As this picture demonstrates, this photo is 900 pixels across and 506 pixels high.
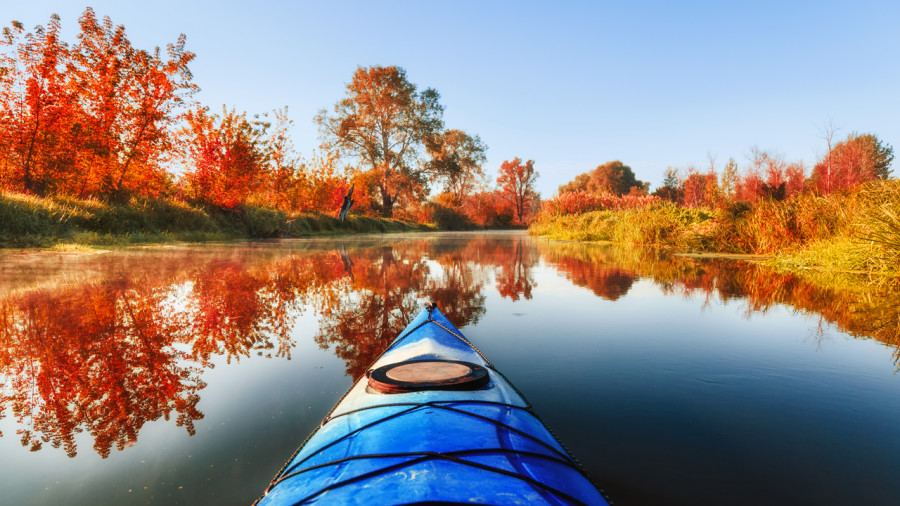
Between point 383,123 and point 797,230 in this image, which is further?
point 383,123

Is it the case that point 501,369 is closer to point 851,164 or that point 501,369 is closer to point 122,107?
point 122,107

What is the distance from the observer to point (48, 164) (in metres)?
9.78

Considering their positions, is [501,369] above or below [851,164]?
below

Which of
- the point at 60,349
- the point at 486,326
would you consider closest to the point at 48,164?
the point at 60,349

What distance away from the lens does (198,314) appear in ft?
10.9

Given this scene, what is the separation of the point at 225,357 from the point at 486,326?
1.83m

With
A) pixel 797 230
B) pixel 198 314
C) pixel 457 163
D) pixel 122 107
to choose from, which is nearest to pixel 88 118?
pixel 122 107

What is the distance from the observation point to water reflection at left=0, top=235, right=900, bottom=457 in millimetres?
1771

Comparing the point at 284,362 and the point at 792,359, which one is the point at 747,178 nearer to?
the point at 792,359

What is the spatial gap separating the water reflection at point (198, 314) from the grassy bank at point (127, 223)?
2.70 metres

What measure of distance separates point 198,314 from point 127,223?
386 inches

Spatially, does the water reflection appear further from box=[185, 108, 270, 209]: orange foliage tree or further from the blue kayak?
box=[185, 108, 270, 209]: orange foliage tree

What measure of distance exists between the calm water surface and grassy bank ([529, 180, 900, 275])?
4.71 feet

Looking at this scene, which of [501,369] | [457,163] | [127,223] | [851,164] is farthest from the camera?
[457,163]
